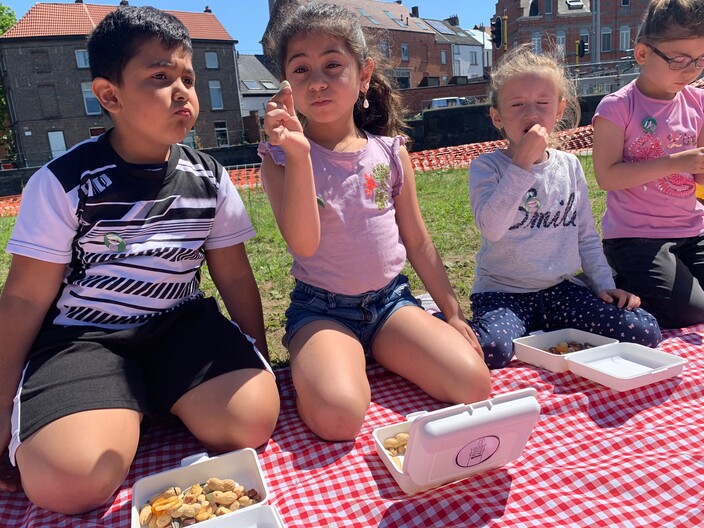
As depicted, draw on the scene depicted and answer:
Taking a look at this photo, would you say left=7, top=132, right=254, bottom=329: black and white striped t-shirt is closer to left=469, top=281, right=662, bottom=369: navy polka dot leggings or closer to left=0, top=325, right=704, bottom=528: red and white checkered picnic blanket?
left=0, top=325, right=704, bottom=528: red and white checkered picnic blanket

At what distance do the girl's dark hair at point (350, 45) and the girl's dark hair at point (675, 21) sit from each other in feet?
3.88

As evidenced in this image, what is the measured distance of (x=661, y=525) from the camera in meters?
1.29

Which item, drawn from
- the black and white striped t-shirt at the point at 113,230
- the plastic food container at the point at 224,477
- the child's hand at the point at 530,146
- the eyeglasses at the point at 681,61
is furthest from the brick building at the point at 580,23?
the plastic food container at the point at 224,477

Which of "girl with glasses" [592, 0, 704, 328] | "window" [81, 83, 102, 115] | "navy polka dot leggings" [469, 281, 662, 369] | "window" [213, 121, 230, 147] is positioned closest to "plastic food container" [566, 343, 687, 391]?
"navy polka dot leggings" [469, 281, 662, 369]

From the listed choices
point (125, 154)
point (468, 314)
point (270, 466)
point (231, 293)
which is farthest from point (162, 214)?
point (468, 314)

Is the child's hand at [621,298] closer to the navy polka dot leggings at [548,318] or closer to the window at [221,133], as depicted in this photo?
the navy polka dot leggings at [548,318]

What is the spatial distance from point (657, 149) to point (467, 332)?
4.48 feet

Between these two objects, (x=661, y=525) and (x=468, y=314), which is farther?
(x=468, y=314)

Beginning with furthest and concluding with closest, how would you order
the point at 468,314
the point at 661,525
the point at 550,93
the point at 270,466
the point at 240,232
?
the point at 468,314 → the point at 550,93 → the point at 240,232 → the point at 270,466 → the point at 661,525

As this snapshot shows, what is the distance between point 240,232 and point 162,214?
312 millimetres

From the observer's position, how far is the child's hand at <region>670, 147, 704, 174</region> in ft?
7.72

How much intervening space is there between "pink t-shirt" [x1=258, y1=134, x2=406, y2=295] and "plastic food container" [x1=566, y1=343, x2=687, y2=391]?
781 mm

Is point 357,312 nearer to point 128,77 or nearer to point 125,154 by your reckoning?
point 125,154

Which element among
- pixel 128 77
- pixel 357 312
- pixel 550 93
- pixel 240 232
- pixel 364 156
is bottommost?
pixel 357 312
